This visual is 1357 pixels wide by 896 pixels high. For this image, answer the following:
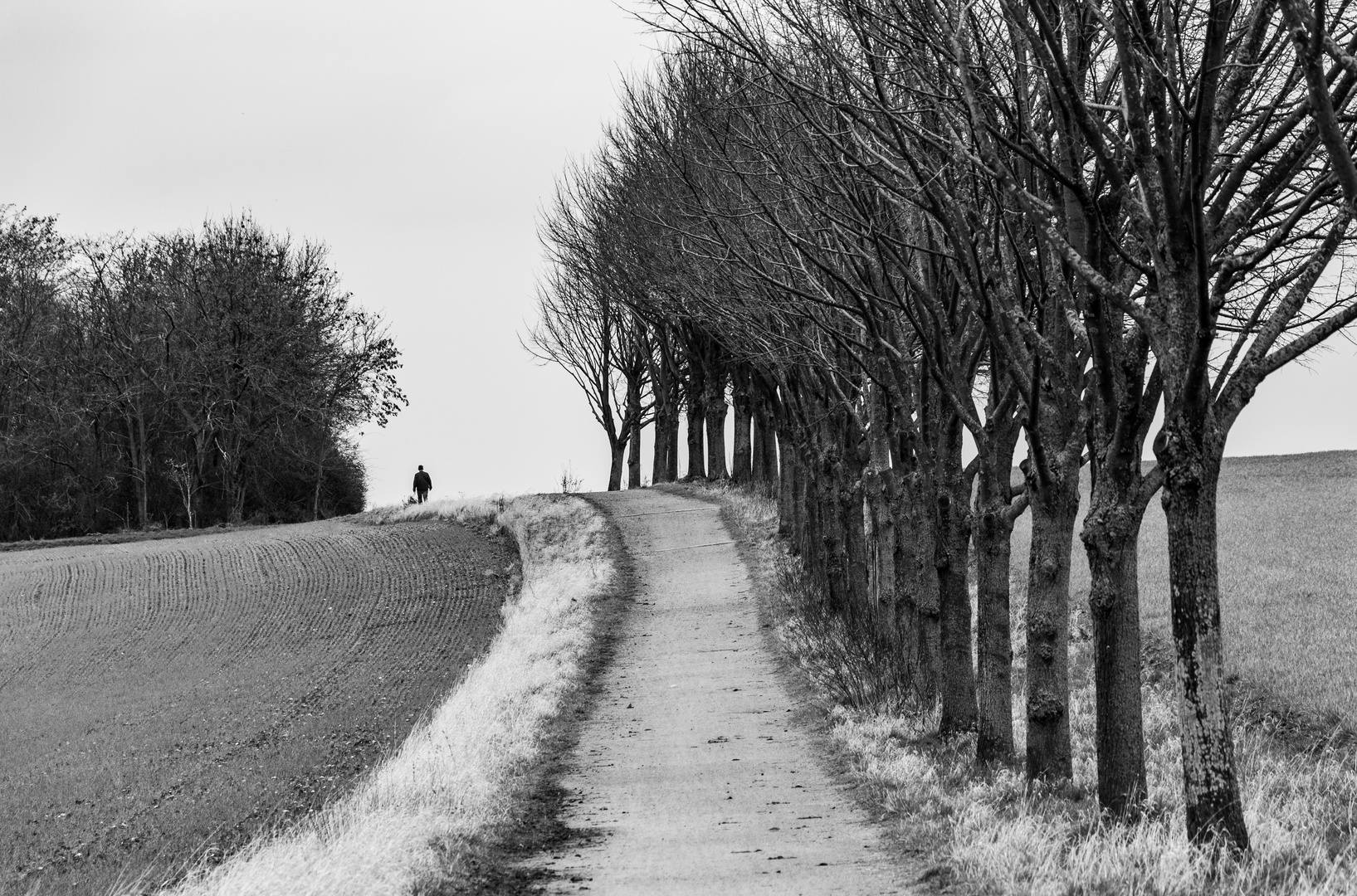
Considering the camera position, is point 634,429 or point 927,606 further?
point 634,429

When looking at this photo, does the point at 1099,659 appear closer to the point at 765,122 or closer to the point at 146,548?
the point at 765,122

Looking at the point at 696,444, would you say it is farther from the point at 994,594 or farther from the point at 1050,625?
the point at 1050,625

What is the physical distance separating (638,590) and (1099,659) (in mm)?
16160

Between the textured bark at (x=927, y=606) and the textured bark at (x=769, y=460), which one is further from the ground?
the textured bark at (x=769, y=460)

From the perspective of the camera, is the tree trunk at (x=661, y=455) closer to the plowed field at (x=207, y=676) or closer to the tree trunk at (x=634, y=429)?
the tree trunk at (x=634, y=429)

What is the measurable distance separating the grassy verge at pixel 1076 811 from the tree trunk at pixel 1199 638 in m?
0.29

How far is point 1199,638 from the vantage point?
21.4 feet

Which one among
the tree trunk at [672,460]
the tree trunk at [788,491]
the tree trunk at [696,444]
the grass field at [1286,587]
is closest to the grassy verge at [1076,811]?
the grass field at [1286,587]

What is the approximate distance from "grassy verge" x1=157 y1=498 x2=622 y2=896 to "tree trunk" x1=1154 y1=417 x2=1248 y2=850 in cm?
404

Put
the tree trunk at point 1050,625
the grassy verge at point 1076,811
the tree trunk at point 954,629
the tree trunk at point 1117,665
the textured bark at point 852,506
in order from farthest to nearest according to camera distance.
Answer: the textured bark at point 852,506, the tree trunk at point 954,629, the tree trunk at point 1050,625, the tree trunk at point 1117,665, the grassy verge at point 1076,811

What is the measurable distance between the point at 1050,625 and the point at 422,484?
38924mm

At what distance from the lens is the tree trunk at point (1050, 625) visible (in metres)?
8.97

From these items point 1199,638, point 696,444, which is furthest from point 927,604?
point 696,444

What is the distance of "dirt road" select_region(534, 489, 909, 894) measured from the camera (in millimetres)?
7258
